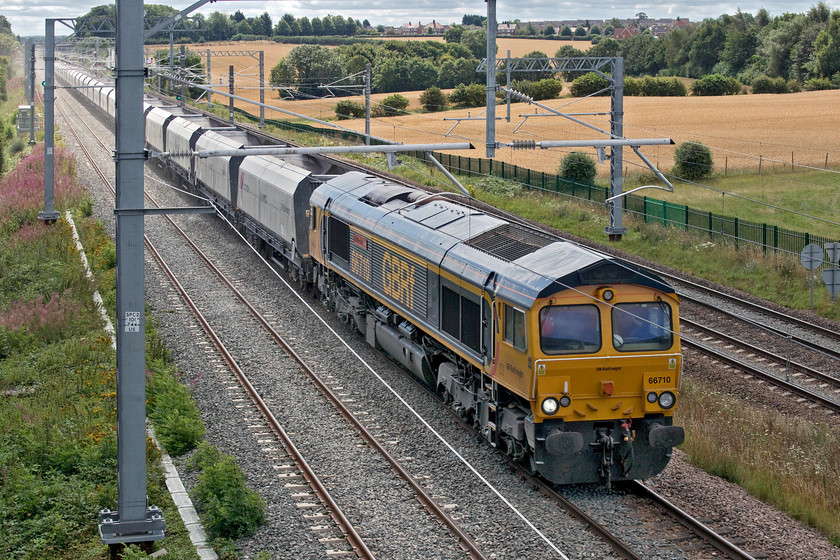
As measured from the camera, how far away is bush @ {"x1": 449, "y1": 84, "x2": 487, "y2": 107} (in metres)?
79.7

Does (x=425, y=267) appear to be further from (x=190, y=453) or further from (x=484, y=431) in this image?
(x=190, y=453)

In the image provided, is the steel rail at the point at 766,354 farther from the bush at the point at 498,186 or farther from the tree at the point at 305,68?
the tree at the point at 305,68

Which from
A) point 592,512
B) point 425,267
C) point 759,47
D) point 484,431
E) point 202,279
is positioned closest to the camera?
point 592,512

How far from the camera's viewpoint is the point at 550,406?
39.5ft

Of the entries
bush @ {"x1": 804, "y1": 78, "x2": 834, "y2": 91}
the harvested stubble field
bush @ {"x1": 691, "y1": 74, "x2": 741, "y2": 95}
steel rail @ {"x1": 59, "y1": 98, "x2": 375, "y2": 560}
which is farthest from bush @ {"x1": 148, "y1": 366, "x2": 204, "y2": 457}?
bush @ {"x1": 804, "y1": 78, "x2": 834, "y2": 91}

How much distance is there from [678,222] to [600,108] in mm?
41370

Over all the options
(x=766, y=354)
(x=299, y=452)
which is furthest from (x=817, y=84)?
(x=299, y=452)

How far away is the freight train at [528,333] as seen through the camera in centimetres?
1215

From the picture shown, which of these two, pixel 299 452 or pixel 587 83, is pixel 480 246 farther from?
pixel 587 83

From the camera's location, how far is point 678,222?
32.5 m

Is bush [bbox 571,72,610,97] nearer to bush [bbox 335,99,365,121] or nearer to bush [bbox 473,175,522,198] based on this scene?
bush [bbox 335,99,365,121]

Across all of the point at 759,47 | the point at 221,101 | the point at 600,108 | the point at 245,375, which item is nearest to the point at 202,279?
the point at 245,375

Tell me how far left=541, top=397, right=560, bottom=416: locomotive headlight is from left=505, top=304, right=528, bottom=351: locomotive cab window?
2.41ft

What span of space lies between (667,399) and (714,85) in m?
81.3
